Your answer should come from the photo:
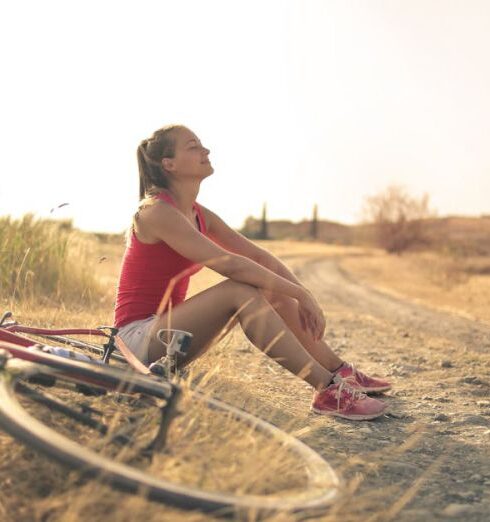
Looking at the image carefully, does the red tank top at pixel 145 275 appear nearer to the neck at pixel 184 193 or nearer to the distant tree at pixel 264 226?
the neck at pixel 184 193

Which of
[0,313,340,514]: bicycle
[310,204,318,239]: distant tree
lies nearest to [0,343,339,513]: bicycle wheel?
[0,313,340,514]: bicycle

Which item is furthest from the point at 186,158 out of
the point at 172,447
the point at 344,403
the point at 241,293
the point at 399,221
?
the point at 399,221

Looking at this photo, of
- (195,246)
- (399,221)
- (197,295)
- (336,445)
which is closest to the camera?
(336,445)

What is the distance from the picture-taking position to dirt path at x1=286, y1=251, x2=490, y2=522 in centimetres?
276

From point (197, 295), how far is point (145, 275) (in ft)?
1.04

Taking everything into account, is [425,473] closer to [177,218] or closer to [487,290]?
[177,218]

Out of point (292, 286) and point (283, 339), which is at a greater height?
point (292, 286)

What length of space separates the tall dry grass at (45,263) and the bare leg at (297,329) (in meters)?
3.33

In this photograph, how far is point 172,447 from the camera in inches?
96.4

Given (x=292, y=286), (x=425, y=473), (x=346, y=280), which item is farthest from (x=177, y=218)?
(x=346, y=280)

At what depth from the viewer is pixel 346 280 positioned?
18.5 metres

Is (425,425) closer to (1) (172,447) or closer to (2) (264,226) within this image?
(1) (172,447)

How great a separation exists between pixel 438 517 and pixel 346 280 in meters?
16.2

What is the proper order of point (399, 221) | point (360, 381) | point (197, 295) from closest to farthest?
point (197, 295), point (360, 381), point (399, 221)
